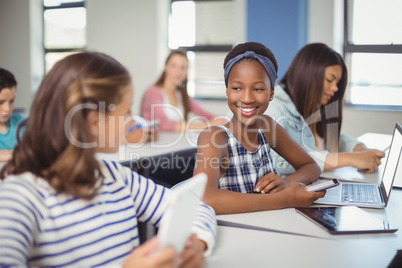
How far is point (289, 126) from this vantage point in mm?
2162

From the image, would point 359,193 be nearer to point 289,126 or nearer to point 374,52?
point 289,126

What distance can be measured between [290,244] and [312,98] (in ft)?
3.89

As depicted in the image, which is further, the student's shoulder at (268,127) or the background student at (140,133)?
the background student at (140,133)

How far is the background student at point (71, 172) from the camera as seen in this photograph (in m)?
0.87

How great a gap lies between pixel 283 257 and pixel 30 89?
19.7 ft

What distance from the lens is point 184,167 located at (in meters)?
2.92

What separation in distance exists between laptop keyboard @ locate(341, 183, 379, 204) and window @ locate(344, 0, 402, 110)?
9.21ft

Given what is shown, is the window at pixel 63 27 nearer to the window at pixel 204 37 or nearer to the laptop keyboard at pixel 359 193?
the window at pixel 204 37

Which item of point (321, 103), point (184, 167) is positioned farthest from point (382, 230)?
→ point (184, 167)

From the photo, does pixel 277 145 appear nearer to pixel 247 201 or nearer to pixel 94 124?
pixel 247 201

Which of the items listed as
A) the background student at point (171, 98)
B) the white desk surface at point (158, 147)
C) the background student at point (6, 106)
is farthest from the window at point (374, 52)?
the background student at point (6, 106)

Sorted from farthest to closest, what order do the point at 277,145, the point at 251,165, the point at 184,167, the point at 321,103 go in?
the point at 184,167, the point at 321,103, the point at 277,145, the point at 251,165

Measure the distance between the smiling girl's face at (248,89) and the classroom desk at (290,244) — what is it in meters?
0.37

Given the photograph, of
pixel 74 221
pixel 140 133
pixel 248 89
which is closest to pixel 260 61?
pixel 248 89
